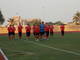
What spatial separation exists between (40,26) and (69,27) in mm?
42759

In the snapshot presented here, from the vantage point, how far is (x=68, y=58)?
11906mm

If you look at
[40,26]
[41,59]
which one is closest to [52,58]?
[41,59]

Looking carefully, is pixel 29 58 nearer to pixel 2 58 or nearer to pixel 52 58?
pixel 52 58

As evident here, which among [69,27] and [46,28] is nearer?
[46,28]

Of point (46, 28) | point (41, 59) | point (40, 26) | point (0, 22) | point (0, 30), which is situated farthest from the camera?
point (0, 22)

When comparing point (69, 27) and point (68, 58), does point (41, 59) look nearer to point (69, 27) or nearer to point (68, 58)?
point (68, 58)

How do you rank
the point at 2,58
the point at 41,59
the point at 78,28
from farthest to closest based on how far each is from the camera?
the point at 78,28 < the point at 41,59 < the point at 2,58

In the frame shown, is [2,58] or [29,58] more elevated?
[2,58]

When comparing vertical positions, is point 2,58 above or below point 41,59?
above

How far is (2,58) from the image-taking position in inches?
266

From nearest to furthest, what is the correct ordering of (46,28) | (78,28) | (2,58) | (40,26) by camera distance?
1. (2,58)
2. (40,26)
3. (46,28)
4. (78,28)

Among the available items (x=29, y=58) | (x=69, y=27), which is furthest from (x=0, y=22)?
(x=29, y=58)


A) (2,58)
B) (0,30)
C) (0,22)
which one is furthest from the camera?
(0,22)

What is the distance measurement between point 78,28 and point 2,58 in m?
62.7
